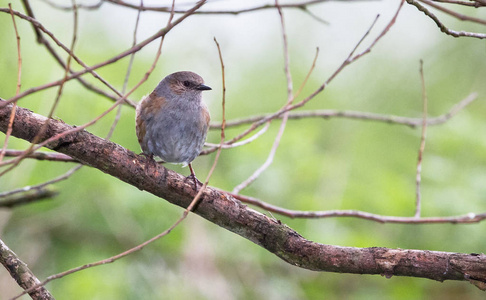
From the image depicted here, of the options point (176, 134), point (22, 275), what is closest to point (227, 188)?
point (176, 134)

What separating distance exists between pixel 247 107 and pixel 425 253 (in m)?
4.62

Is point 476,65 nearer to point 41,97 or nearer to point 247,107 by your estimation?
point 247,107

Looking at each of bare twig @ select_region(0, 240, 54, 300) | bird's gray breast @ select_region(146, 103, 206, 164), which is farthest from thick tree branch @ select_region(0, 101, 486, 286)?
bird's gray breast @ select_region(146, 103, 206, 164)

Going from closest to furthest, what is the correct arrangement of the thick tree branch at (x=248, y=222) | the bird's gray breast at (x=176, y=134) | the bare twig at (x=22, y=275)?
the bare twig at (x=22, y=275) → the thick tree branch at (x=248, y=222) → the bird's gray breast at (x=176, y=134)

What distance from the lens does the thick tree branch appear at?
10.6ft

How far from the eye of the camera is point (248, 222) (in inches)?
143

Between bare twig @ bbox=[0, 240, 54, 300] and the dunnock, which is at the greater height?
the dunnock

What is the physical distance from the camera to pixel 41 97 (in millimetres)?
5852

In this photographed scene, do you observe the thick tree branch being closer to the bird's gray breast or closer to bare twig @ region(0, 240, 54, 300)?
bare twig @ region(0, 240, 54, 300)

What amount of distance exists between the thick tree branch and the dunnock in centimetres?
82

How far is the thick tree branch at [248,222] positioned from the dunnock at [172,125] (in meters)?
0.82

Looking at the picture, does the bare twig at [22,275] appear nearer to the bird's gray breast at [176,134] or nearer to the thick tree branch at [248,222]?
the thick tree branch at [248,222]

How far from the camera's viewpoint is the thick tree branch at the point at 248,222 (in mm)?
3234

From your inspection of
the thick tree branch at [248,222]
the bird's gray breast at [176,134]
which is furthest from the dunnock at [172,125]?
the thick tree branch at [248,222]
